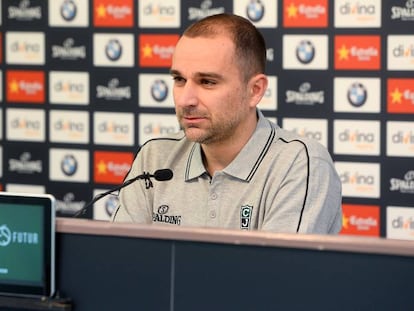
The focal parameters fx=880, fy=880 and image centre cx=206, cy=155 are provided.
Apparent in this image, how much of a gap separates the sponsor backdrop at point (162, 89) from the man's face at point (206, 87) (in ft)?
5.86

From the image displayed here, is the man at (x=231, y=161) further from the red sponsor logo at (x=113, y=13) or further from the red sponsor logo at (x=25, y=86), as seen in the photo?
the red sponsor logo at (x=25, y=86)

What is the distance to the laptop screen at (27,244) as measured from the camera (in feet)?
4.74

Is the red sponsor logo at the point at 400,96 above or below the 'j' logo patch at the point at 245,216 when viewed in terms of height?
above

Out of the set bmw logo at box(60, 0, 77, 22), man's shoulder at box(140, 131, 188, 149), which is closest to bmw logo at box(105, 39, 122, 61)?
bmw logo at box(60, 0, 77, 22)

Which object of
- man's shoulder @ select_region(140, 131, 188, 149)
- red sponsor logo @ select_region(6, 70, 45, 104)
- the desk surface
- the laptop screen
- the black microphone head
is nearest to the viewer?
the desk surface

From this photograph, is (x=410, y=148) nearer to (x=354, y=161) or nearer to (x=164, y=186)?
(x=354, y=161)

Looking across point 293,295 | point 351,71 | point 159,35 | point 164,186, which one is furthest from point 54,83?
point 293,295

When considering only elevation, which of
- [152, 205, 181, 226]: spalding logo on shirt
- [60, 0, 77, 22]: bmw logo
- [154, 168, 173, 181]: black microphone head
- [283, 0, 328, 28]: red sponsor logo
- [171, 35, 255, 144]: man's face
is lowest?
[152, 205, 181, 226]: spalding logo on shirt

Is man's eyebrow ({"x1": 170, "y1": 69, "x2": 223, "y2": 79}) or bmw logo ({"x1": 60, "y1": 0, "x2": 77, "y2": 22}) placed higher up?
bmw logo ({"x1": 60, "y1": 0, "x2": 77, "y2": 22})

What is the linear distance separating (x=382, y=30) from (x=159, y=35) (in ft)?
3.44

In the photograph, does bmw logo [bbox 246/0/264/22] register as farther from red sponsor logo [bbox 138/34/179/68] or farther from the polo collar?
the polo collar

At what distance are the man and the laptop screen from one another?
2.24 ft

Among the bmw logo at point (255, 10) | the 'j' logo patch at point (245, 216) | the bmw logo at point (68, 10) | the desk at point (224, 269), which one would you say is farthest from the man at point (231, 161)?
the bmw logo at point (68, 10)

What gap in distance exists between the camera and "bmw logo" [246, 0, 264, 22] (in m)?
3.97
